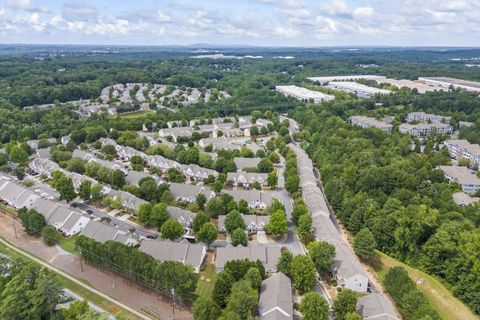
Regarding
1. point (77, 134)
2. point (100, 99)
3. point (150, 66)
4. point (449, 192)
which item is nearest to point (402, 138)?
point (449, 192)

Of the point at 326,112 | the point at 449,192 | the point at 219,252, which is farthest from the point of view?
the point at 326,112

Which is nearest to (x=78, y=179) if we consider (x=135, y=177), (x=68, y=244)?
(x=135, y=177)

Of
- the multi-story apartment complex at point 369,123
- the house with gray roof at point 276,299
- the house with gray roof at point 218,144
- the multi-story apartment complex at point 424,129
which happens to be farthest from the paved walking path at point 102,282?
the multi-story apartment complex at point 424,129

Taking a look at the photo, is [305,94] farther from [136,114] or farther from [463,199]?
[463,199]

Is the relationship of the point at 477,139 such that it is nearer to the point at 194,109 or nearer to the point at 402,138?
the point at 402,138

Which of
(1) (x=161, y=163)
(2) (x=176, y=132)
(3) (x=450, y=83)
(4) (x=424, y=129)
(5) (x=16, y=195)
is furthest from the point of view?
(3) (x=450, y=83)

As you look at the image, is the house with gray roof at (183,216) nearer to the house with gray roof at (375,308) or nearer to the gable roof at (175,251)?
the gable roof at (175,251)
